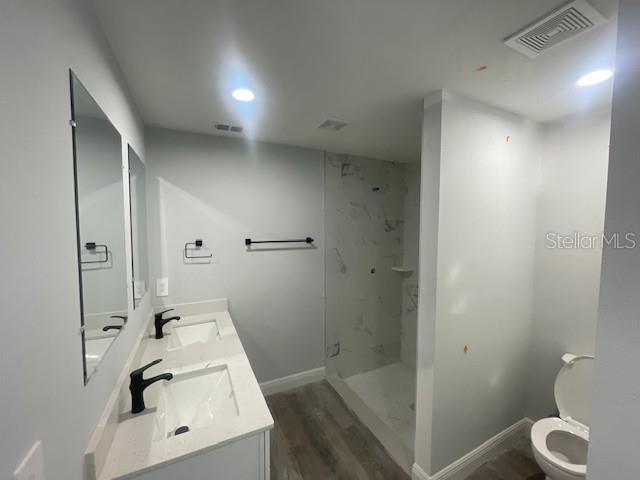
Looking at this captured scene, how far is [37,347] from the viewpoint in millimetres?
583

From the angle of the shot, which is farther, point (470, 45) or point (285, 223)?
point (285, 223)

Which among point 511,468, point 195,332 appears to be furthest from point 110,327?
point 511,468

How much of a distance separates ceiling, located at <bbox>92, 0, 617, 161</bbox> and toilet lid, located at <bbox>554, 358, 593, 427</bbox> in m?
1.70

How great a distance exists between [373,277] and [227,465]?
92.8 inches

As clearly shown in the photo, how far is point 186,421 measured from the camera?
4.32 feet

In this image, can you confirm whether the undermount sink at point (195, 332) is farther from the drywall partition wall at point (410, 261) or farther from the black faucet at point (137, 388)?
the drywall partition wall at point (410, 261)

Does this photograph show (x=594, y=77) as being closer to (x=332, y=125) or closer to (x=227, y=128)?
(x=332, y=125)

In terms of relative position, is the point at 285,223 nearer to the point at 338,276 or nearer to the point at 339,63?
the point at 338,276

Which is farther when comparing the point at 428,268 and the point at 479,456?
the point at 479,456

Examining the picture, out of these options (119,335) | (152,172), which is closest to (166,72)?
(152,172)

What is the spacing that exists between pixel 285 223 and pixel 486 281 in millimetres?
1728

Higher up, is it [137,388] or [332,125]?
[332,125]

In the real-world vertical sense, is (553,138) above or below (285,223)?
above

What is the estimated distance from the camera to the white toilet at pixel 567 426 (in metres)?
1.47
